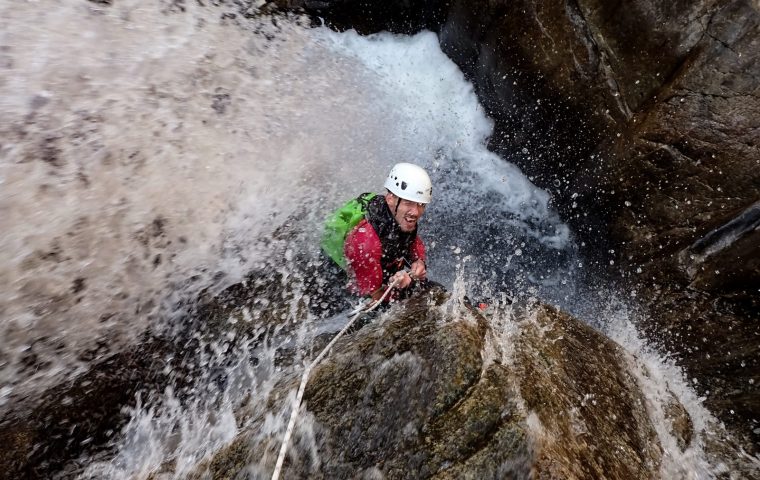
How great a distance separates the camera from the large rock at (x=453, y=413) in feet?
7.71

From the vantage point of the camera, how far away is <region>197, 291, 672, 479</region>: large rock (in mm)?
2350

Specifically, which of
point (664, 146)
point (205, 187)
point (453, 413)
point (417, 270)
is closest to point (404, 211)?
point (417, 270)

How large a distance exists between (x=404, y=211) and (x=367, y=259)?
64 centimetres

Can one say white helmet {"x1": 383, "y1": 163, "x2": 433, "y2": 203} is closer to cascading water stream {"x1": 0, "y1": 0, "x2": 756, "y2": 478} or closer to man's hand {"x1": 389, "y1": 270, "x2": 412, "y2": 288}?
man's hand {"x1": 389, "y1": 270, "x2": 412, "y2": 288}

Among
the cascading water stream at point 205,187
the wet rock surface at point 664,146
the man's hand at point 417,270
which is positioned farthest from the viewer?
the wet rock surface at point 664,146

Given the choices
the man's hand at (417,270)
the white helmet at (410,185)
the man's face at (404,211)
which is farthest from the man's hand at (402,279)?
the white helmet at (410,185)

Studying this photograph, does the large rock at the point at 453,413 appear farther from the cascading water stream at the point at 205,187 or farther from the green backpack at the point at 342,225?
the green backpack at the point at 342,225

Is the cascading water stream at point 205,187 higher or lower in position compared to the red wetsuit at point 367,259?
lower

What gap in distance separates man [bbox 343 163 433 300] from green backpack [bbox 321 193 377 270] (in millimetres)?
80

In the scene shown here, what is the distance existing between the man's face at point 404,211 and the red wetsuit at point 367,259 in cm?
31

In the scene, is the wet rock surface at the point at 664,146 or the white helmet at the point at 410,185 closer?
the white helmet at the point at 410,185

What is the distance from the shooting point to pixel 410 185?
14.6 feet

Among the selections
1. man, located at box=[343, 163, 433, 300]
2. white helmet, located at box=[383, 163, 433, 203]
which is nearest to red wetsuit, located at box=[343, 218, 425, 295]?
man, located at box=[343, 163, 433, 300]

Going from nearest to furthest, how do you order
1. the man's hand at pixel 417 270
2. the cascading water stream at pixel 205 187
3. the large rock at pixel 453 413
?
the large rock at pixel 453 413, the cascading water stream at pixel 205 187, the man's hand at pixel 417 270
